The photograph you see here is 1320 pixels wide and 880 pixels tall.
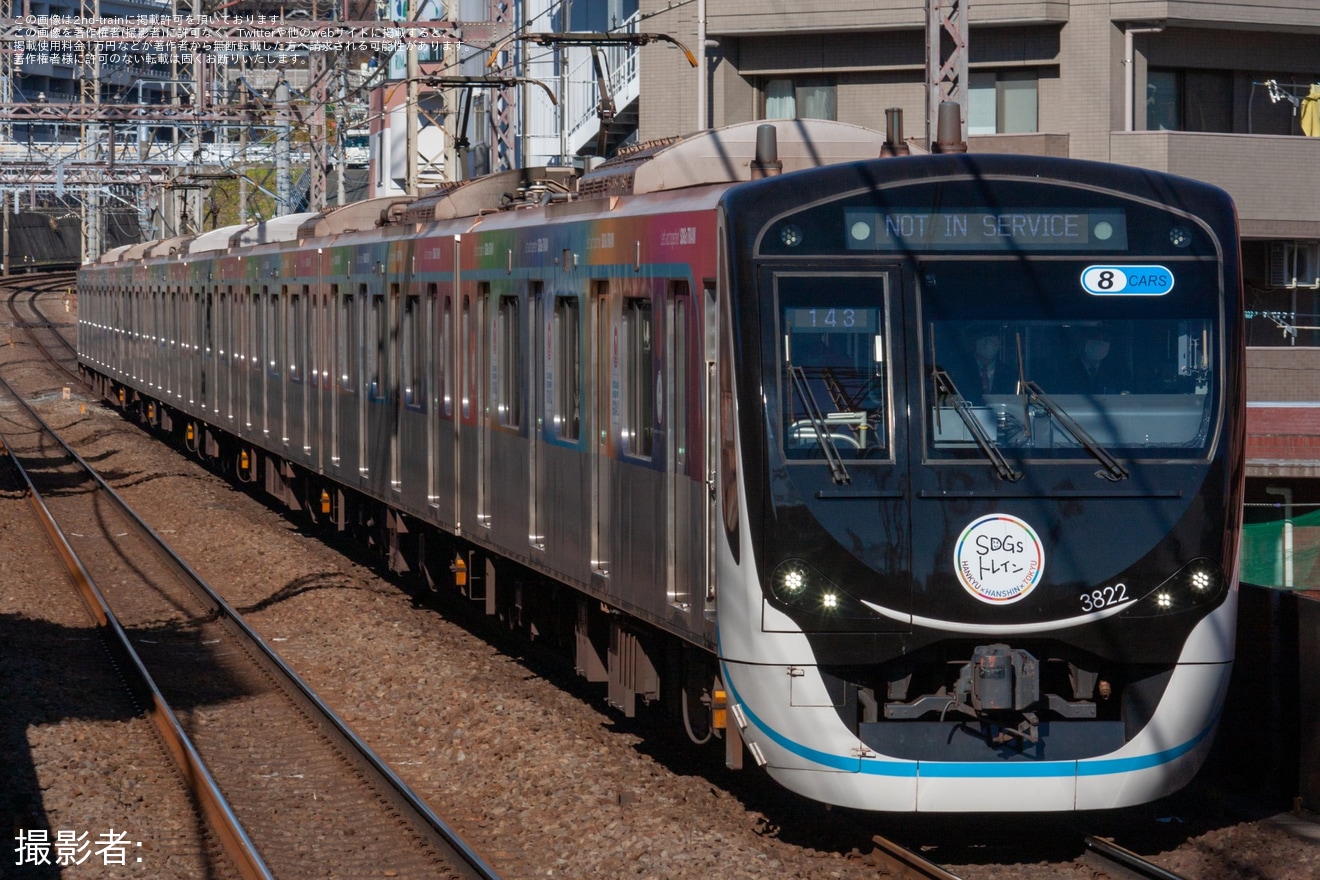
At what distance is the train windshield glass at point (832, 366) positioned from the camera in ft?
23.1

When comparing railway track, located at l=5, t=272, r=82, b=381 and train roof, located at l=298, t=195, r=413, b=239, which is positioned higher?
train roof, located at l=298, t=195, r=413, b=239

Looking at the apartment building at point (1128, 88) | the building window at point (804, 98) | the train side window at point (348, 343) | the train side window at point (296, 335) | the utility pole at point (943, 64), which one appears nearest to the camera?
the utility pole at point (943, 64)

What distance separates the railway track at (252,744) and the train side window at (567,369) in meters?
1.90

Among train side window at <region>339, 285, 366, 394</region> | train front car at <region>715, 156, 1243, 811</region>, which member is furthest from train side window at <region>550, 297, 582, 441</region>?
train side window at <region>339, 285, 366, 394</region>

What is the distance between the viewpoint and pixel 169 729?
991cm

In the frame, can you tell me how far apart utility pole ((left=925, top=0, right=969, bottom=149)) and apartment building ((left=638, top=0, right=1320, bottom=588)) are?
7997 millimetres

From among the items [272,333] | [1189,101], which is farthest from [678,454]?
[1189,101]

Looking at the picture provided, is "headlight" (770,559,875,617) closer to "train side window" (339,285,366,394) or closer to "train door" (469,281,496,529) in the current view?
"train door" (469,281,496,529)

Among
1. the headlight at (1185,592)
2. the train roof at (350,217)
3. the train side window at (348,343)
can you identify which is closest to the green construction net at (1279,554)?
the headlight at (1185,592)

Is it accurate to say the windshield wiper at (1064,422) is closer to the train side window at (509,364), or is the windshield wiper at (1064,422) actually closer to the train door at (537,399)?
the train door at (537,399)

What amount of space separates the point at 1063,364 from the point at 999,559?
2.58 feet

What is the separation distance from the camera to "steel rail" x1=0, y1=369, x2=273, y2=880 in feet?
25.4

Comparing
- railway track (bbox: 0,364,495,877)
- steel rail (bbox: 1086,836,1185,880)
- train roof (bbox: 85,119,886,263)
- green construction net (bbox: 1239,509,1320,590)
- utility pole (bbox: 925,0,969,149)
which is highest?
utility pole (bbox: 925,0,969,149)

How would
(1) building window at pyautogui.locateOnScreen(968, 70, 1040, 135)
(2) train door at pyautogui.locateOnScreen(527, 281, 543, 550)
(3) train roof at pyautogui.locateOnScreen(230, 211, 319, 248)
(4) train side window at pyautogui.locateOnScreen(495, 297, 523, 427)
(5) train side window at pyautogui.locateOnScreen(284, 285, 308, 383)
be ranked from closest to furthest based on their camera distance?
(2) train door at pyautogui.locateOnScreen(527, 281, 543, 550), (4) train side window at pyautogui.locateOnScreen(495, 297, 523, 427), (5) train side window at pyautogui.locateOnScreen(284, 285, 308, 383), (3) train roof at pyautogui.locateOnScreen(230, 211, 319, 248), (1) building window at pyautogui.locateOnScreen(968, 70, 1040, 135)
